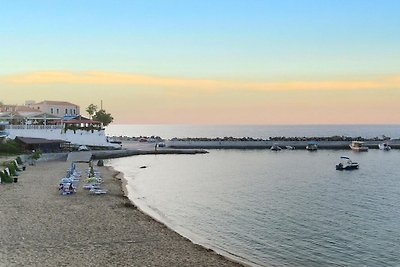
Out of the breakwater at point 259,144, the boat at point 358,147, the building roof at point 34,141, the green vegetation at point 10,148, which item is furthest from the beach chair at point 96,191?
the boat at point 358,147

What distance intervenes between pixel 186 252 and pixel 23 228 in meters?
9.26

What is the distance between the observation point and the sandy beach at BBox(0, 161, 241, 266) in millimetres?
21469

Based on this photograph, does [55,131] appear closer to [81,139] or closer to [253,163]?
[81,139]

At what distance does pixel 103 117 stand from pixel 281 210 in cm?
9132

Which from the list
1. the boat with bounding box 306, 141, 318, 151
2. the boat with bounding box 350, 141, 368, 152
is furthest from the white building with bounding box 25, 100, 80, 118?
the boat with bounding box 350, 141, 368, 152

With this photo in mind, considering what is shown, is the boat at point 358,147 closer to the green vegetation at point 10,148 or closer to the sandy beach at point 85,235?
the green vegetation at point 10,148

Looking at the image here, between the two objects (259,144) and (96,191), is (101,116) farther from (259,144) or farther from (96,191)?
(96,191)

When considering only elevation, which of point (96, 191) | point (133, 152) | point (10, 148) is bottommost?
point (96, 191)

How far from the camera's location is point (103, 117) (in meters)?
123

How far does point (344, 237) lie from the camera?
95.7 feet

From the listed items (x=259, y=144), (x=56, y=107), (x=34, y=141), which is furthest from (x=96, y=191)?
(x=259, y=144)

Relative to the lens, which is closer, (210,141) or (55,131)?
(55,131)

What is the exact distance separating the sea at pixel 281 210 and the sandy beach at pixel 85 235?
2.48 m

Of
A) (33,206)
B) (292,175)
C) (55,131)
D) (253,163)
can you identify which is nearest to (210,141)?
(253,163)
